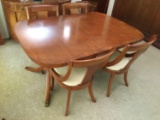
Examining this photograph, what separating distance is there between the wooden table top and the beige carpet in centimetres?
73

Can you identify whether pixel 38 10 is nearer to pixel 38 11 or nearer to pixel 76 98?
pixel 38 11

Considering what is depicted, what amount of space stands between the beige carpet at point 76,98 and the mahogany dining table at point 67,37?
18 centimetres

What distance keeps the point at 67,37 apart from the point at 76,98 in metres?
0.77

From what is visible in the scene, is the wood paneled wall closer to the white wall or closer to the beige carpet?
the beige carpet

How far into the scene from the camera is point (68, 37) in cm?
142

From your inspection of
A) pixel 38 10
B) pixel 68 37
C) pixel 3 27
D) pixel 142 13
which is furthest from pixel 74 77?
pixel 142 13

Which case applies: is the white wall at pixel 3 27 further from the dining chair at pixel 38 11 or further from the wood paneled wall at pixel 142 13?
the wood paneled wall at pixel 142 13

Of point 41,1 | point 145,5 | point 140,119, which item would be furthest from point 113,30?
point 145,5

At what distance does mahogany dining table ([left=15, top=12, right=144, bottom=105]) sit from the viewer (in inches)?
44.8

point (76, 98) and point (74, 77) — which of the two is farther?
point (76, 98)

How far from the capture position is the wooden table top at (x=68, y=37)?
1.14 meters

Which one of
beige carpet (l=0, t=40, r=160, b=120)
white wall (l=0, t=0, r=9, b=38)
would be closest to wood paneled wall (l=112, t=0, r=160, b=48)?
beige carpet (l=0, t=40, r=160, b=120)

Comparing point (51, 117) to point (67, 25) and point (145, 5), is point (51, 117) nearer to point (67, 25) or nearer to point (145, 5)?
point (67, 25)

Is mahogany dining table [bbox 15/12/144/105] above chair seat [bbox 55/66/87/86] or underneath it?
above
